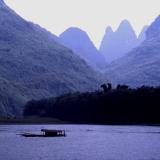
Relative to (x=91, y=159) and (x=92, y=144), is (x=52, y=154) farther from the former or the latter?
(x=92, y=144)

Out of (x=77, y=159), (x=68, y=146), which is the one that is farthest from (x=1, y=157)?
(x=68, y=146)

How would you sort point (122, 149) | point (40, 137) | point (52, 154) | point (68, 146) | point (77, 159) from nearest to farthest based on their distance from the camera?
1. point (77, 159)
2. point (52, 154)
3. point (122, 149)
4. point (68, 146)
5. point (40, 137)

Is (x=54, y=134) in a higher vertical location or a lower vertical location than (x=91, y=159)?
higher

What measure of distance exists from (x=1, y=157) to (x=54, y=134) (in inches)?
2699

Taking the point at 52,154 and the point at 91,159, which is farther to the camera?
the point at 52,154

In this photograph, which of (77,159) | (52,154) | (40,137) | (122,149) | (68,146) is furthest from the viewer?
(40,137)

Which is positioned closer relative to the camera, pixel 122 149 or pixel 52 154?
pixel 52 154

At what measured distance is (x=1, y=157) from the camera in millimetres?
107188

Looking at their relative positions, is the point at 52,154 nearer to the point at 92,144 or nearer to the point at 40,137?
the point at 92,144

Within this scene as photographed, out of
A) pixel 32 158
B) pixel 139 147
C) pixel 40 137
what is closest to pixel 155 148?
pixel 139 147

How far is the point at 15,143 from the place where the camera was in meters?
141

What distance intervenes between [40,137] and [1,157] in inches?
2374

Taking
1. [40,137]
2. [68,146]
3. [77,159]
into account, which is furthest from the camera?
[40,137]

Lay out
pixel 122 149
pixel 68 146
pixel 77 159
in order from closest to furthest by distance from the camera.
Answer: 1. pixel 77 159
2. pixel 122 149
3. pixel 68 146
